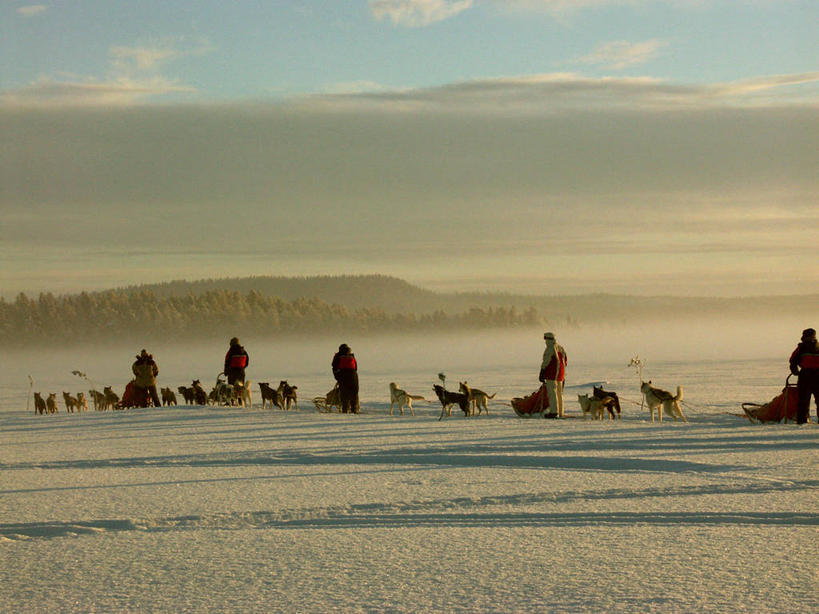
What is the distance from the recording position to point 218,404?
2230 cm

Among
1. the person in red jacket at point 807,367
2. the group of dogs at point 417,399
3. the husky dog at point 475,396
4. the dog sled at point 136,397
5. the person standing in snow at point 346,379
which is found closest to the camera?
the person in red jacket at point 807,367

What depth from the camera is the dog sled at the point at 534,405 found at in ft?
59.2

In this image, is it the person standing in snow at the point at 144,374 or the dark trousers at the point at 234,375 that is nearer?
the person standing in snow at the point at 144,374

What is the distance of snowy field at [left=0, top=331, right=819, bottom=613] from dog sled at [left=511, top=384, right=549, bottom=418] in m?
3.42

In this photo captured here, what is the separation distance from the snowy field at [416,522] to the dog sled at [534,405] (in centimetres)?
342

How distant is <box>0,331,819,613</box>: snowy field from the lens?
553cm

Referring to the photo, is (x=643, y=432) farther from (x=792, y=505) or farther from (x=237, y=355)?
(x=237, y=355)

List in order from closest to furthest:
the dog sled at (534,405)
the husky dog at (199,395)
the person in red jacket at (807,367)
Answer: the person in red jacket at (807,367)
the dog sled at (534,405)
the husky dog at (199,395)

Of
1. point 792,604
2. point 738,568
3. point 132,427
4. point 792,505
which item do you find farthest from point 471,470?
point 132,427

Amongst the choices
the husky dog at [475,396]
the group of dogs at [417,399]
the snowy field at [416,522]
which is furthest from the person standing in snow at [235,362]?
the snowy field at [416,522]

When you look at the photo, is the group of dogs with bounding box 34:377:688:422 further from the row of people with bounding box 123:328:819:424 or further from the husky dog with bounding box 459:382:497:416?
the row of people with bounding box 123:328:819:424

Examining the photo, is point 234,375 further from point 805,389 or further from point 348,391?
point 805,389

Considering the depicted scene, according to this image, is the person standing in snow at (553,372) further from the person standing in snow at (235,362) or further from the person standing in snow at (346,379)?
the person standing in snow at (235,362)

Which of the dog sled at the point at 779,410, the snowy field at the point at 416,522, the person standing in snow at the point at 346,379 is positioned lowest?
the snowy field at the point at 416,522
